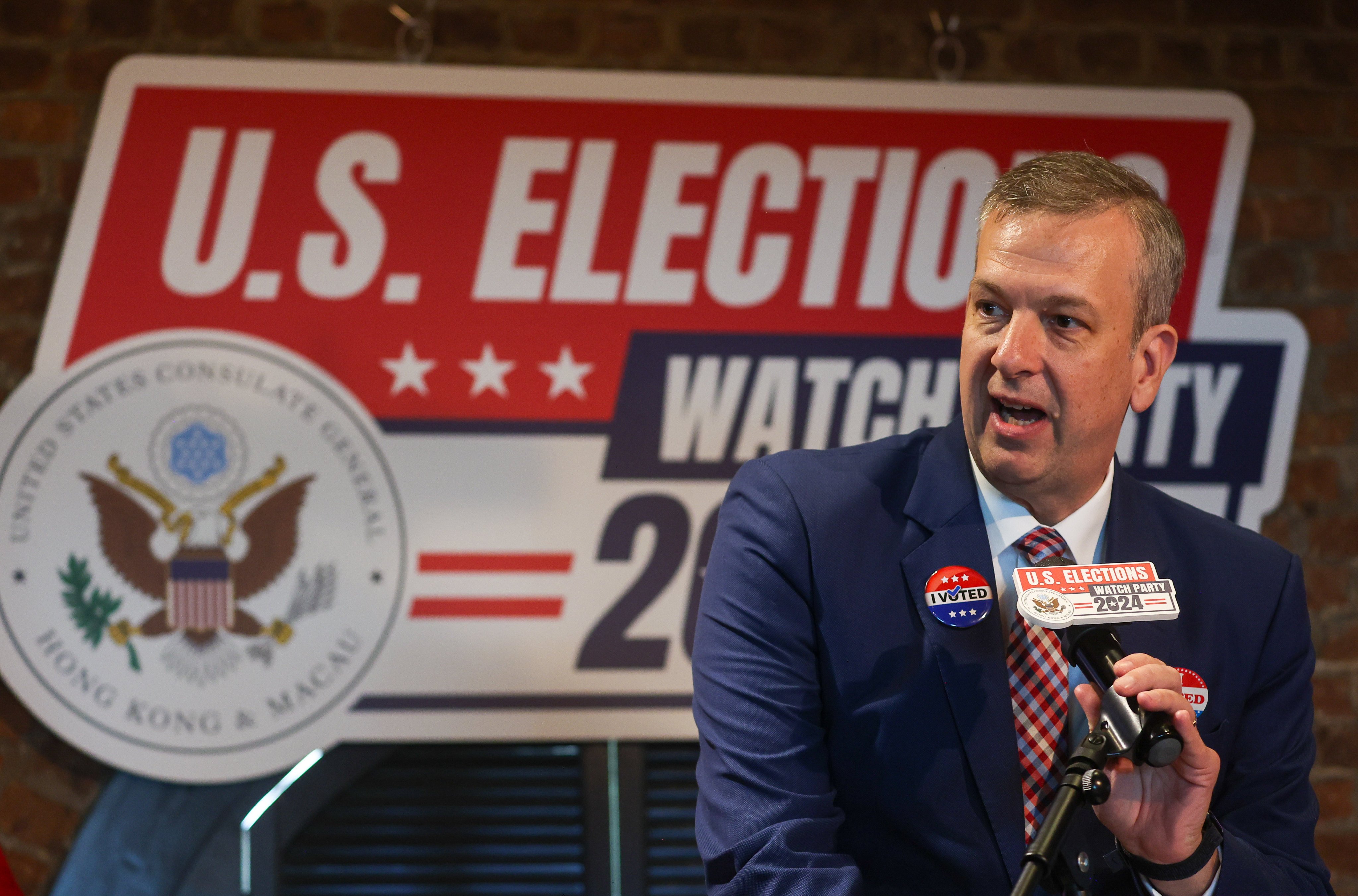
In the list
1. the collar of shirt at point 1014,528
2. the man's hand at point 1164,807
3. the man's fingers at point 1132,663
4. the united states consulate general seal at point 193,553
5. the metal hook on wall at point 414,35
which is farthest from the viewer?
the metal hook on wall at point 414,35

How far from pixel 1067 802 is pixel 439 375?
1863mm

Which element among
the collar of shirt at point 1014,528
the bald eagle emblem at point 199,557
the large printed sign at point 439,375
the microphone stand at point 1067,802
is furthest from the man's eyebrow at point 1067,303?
the bald eagle emblem at point 199,557

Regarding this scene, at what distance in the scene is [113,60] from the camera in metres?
2.63

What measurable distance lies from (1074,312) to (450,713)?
169 cm

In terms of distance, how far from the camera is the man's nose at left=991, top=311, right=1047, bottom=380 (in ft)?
4.29

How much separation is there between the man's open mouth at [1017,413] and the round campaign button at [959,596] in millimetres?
167

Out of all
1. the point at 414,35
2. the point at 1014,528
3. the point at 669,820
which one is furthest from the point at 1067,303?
the point at 414,35

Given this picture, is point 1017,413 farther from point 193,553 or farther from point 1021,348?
point 193,553

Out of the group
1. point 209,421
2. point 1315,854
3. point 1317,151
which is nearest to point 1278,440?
point 1317,151

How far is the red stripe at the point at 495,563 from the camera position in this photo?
2594mm

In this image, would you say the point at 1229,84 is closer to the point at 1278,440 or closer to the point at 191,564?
the point at 1278,440

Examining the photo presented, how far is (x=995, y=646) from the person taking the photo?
1.34 meters

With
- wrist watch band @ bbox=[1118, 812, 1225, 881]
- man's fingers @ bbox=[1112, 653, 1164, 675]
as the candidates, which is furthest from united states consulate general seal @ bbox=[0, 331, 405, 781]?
man's fingers @ bbox=[1112, 653, 1164, 675]

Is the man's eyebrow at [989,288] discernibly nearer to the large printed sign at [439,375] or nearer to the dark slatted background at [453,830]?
the large printed sign at [439,375]
